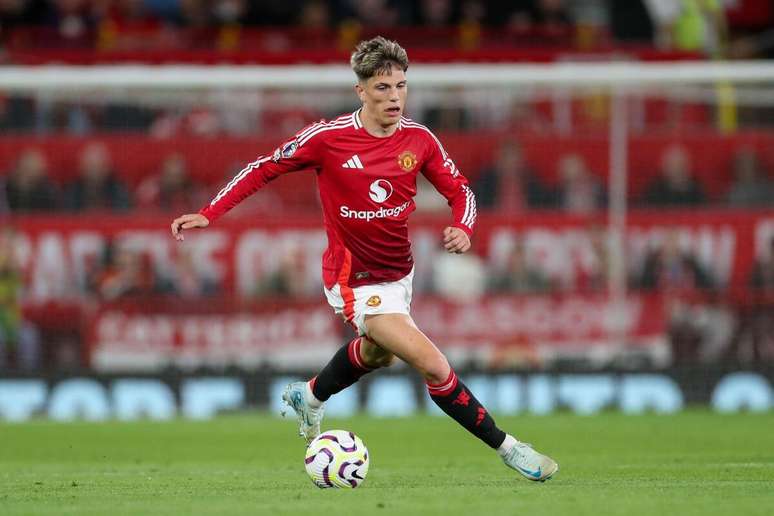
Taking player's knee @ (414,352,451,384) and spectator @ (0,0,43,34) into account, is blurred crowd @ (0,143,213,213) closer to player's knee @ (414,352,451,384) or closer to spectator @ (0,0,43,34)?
spectator @ (0,0,43,34)

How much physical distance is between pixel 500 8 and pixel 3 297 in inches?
400

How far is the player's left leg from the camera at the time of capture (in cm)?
807

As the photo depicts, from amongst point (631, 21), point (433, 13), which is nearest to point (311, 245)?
point (433, 13)

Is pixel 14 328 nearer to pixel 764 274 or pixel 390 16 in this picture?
pixel 764 274

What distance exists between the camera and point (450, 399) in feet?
26.9

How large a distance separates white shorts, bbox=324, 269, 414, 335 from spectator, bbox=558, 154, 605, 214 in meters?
8.37

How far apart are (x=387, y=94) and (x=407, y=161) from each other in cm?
41

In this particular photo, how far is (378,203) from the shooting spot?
8.39 meters

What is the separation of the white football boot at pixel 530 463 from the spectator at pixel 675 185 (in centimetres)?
892

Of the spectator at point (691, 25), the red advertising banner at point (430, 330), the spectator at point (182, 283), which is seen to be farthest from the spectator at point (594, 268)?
the spectator at point (691, 25)

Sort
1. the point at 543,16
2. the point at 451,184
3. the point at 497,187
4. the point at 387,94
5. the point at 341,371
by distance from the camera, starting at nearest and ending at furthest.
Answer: the point at 387,94
the point at 451,184
the point at 341,371
the point at 497,187
the point at 543,16

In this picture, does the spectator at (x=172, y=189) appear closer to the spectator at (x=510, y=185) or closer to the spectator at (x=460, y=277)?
the spectator at (x=460, y=277)

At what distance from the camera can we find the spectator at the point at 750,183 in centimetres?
1667

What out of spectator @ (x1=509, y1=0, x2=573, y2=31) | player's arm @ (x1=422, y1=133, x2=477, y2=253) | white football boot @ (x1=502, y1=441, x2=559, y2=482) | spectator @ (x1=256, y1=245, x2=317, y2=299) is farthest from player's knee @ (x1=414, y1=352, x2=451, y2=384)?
spectator @ (x1=509, y1=0, x2=573, y2=31)
